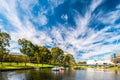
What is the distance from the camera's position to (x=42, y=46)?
146250 mm

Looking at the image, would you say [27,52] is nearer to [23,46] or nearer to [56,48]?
[23,46]

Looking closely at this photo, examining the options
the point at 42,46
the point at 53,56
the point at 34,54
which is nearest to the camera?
the point at 34,54

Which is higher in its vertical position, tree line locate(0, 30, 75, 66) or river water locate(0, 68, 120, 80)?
tree line locate(0, 30, 75, 66)

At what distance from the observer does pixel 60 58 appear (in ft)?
611

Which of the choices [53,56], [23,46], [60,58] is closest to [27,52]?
[23,46]

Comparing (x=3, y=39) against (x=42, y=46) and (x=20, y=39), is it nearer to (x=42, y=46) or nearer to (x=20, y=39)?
(x=20, y=39)

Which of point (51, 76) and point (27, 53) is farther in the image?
point (27, 53)

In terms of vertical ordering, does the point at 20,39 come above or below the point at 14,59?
above

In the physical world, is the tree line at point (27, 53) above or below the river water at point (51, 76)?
above

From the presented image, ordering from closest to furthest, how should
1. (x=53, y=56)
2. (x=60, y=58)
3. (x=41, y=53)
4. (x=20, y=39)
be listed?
(x=20, y=39), (x=41, y=53), (x=53, y=56), (x=60, y=58)

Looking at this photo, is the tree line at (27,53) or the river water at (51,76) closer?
the river water at (51,76)

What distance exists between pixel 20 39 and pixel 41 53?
34701mm

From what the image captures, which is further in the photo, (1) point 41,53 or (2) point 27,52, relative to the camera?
(1) point 41,53

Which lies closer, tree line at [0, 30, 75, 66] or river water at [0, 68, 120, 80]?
river water at [0, 68, 120, 80]
